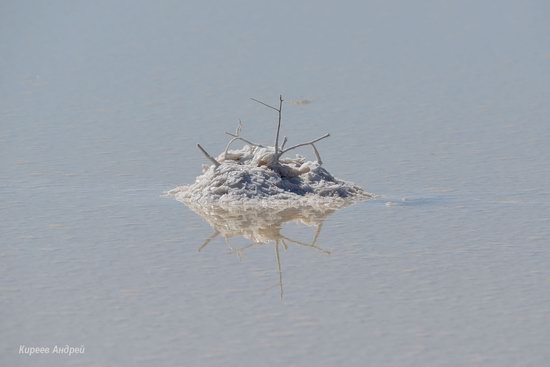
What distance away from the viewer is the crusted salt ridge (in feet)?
36.6

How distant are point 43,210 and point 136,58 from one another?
312 inches

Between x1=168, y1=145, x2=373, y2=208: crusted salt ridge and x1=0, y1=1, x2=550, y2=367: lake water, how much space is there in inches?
10.1

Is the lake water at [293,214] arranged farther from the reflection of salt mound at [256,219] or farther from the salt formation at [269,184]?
the salt formation at [269,184]

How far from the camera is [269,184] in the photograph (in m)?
11.2

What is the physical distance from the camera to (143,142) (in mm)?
13797

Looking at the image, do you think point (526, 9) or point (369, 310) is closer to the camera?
point (369, 310)

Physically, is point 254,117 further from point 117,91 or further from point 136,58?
point 136,58

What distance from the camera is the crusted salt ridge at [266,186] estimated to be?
36.6ft

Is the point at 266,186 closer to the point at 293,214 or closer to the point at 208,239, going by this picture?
the point at 293,214

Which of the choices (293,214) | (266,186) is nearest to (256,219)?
(293,214)

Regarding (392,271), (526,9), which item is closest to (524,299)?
(392,271)

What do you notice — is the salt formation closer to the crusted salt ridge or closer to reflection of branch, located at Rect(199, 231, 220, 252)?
the crusted salt ridge

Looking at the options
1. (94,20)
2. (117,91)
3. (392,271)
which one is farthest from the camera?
(94,20)

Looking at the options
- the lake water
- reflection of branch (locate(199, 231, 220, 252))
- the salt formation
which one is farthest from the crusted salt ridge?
reflection of branch (locate(199, 231, 220, 252))
